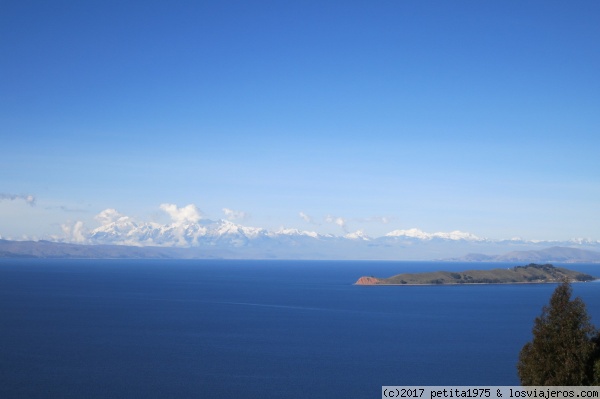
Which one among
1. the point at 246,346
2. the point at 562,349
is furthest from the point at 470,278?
the point at 562,349

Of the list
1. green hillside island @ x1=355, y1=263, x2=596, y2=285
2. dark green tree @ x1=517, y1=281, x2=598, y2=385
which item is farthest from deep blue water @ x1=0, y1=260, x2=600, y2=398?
green hillside island @ x1=355, y1=263, x2=596, y2=285

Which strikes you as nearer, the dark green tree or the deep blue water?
the dark green tree

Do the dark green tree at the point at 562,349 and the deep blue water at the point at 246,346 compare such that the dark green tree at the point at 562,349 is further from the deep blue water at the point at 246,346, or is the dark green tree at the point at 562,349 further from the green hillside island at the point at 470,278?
the green hillside island at the point at 470,278

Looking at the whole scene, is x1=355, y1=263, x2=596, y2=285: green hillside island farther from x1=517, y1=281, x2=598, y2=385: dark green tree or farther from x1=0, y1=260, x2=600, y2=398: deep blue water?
x1=517, y1=281, x2=598, y2=385: dark green tree

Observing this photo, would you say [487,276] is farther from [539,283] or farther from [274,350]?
[274,350]

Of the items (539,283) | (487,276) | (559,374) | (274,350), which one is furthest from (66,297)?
(539,283)

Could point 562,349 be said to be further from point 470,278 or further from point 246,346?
point 470,278
